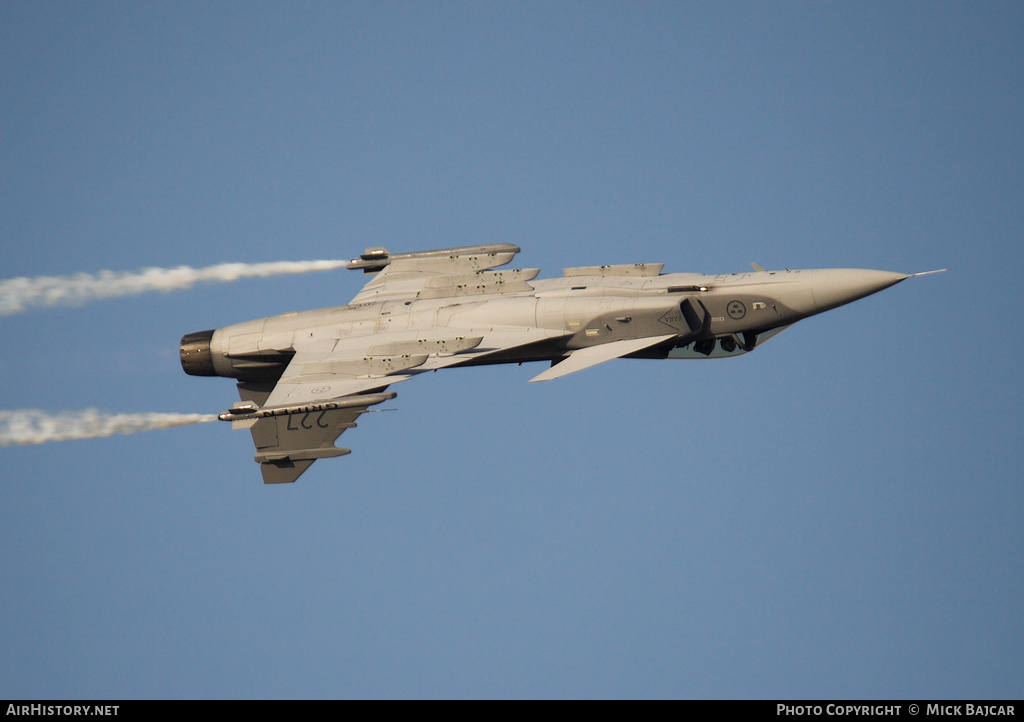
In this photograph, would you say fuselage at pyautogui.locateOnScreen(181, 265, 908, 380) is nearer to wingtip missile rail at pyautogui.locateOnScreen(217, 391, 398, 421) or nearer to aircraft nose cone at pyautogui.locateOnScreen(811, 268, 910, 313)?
aircraft nose cone at pyautogui.locateOnScreen(811, 268, 910, 313)

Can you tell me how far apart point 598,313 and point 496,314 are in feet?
7.70

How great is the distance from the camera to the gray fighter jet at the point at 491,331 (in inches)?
1213

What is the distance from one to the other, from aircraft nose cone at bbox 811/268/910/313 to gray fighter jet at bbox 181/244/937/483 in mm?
23

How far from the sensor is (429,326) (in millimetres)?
32281

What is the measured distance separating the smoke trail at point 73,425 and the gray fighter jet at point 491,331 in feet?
8.19

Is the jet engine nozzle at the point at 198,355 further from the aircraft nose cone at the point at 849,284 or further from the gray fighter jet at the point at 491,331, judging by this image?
the aircraft nose cone at the point at 849,284

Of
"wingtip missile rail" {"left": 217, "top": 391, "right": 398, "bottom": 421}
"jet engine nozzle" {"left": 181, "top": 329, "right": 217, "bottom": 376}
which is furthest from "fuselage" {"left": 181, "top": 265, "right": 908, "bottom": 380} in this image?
"wingtip missile rail" {"left": 217, "top": 391, "right": 398, "bottom": 421}

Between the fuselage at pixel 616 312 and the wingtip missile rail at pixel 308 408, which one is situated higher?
the fuselage at pixel 616 312

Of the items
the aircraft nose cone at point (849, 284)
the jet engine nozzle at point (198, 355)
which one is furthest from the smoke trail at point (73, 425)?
the aircraft nose cone at point (849, 284)
